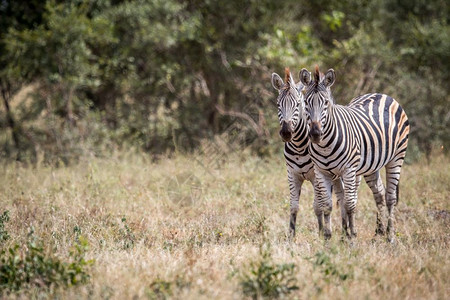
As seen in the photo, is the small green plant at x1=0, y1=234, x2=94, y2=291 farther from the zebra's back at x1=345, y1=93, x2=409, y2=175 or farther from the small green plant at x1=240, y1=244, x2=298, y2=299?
the zebra's back at x1=345, y1=93, x2=409, y2=175

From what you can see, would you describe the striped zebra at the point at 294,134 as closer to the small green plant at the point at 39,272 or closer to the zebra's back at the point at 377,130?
the zebra's back at the point at 377,130

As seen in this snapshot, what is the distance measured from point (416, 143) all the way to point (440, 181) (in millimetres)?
4358

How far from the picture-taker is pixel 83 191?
9.18 meters

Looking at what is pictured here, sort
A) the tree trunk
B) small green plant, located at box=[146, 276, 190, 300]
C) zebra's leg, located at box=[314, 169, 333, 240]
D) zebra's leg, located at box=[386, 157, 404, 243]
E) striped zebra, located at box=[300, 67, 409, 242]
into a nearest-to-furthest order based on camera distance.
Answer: small green plant, located at box=[146, 276, 190, 300] < striped zebra, located at box=[300, 67, 409, 242] < zebra's leg, located at box=[314, 169, 333, 240] < zebra's leg, located at box=[386, 157, 404, 243] < the tree trunk

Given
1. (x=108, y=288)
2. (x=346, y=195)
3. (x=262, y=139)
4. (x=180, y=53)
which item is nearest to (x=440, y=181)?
(x=346, y=195)

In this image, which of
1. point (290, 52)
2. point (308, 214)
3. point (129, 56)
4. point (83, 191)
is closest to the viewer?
point (308, 214)

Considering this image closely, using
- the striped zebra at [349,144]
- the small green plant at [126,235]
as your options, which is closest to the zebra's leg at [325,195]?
the striped zebra at [349,144]

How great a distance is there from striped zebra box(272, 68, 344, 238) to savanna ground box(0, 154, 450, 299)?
628 millimetres

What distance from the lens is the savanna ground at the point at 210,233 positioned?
4703mm

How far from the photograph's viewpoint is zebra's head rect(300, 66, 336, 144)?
607 cm

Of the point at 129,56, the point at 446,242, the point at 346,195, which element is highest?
the point at 129,56

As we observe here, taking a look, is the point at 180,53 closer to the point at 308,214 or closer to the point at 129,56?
the point at 129,56

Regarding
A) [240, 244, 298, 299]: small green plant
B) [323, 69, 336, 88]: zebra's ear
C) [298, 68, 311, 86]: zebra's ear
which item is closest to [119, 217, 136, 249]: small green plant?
[240, 244, 298, 299]: small green plant

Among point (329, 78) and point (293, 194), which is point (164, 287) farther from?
point (329, 78)
